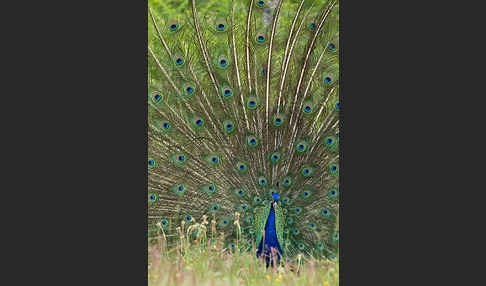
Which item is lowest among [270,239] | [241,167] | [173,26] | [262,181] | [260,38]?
[270,239]

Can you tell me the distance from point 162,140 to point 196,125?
0.38 metres

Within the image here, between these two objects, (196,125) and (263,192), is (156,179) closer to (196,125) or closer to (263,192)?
(196,125)

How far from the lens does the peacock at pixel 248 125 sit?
4.19m

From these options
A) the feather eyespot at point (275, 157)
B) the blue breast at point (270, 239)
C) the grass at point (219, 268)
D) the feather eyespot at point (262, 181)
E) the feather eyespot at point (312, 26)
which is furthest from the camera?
the feather eyespot at point (262, 181)

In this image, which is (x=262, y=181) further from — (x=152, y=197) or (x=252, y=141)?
(x=152, y=197)

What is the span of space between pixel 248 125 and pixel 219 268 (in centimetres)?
143

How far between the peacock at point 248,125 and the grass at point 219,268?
0.29 feet

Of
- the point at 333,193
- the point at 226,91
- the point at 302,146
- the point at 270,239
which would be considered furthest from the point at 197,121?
the point at 333,193

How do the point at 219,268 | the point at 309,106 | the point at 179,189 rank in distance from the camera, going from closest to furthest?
1. the point at 219,268
2. the point at 309,106
3. the point at 179,189

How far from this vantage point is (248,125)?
14.4 ft

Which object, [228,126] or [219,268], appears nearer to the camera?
[219,268]

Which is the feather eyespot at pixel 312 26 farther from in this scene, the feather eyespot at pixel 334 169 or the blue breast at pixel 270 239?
the blue breast at pixel 270 239

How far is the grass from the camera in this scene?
13.3 ft

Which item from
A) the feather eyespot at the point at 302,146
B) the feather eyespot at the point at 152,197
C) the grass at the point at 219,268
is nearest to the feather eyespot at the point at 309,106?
the feather eyespot at the point at 302,146
